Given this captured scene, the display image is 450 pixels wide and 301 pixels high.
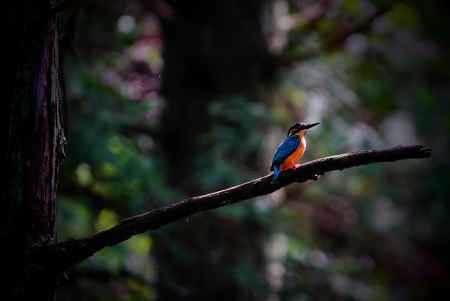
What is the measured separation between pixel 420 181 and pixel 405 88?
1.27 metres

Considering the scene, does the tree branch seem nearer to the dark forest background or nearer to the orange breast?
the orange breast

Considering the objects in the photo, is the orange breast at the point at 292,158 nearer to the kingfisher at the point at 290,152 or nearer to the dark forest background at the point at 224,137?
the kingfisher at the point at 290,152

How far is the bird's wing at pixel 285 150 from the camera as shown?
3.96 m

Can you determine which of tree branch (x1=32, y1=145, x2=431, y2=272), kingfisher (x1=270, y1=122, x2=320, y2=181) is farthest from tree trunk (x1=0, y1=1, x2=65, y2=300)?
kingfisher (x1=270, y1=122, x2=320, y2=181)

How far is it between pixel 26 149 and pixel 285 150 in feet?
6.91

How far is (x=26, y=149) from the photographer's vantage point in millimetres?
2395

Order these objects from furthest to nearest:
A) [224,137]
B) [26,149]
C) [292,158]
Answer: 1. [224,137]
2. [292,158]
3. [26,149]

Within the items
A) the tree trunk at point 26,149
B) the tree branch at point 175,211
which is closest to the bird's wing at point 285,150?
the tree branch at point 175,211

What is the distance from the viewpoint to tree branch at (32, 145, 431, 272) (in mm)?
2377

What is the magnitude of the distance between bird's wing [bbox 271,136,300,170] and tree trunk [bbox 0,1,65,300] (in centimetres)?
183

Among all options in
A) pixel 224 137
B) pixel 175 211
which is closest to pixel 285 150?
pixel 175 211

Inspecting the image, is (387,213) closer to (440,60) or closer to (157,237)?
(440,60)

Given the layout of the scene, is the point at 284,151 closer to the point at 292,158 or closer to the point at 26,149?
the point at 292,158

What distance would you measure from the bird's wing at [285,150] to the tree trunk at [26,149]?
5.99 feet
